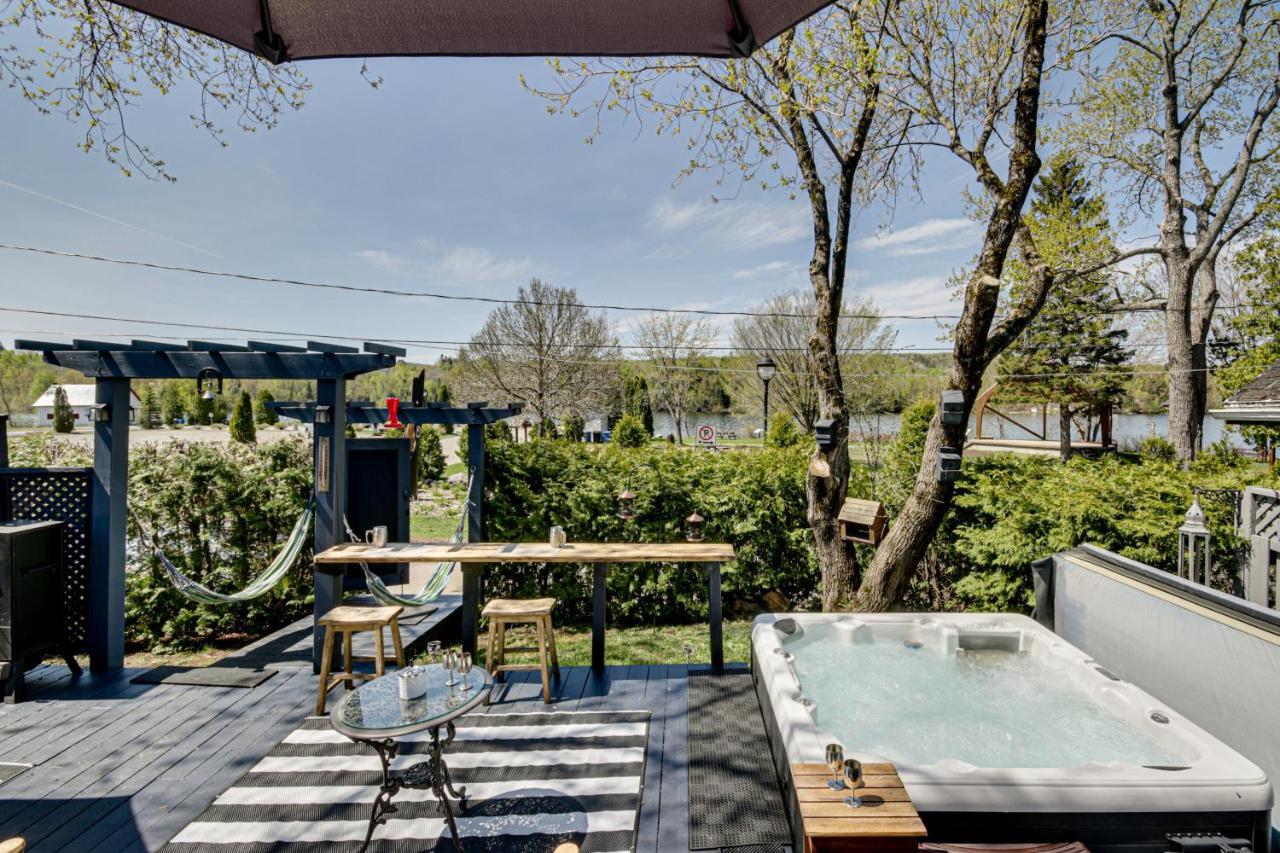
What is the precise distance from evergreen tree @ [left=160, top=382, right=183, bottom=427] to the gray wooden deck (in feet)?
117

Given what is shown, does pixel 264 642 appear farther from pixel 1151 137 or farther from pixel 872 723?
pixel 1151 137

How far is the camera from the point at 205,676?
4219 millimetres

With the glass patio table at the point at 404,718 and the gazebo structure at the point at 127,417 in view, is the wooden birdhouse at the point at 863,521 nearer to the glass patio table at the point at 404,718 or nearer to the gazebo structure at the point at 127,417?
the gazebo structure at the point at 127,417

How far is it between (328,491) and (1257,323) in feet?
51.7

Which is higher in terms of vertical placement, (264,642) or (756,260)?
(756,260)

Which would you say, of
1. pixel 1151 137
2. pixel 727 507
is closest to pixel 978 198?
pixel 1151 137

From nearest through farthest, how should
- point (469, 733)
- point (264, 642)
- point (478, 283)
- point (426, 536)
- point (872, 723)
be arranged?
point (469, 733) → point (872, 723) → point (264, 642) → point (426, 536) → point (478, 283)

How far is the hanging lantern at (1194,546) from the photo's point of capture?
13.2 ft

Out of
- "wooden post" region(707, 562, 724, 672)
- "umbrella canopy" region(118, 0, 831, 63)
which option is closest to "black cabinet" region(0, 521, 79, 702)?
"umbrella canopy" region(118, 0, 831, 63)

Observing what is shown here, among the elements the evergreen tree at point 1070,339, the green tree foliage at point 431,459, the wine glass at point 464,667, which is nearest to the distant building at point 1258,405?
the wine glass at point 464,667

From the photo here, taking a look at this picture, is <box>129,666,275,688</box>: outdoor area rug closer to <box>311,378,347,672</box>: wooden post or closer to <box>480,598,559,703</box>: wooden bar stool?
<box>311,378,347,672</box>: wooden post

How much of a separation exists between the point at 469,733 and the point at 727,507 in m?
3.75

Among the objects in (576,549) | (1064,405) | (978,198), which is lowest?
(576,549)

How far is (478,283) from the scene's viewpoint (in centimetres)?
1973
